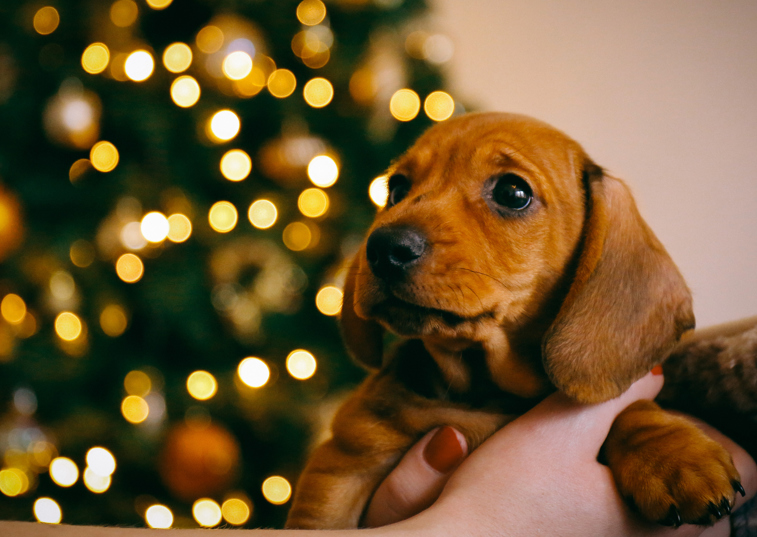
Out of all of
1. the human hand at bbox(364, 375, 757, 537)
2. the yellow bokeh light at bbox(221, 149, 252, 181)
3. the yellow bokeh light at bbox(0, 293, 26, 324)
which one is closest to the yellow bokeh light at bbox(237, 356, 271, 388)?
the yellow bokeh light at bbox(221, 149, 252, 181)

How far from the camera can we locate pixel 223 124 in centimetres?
248

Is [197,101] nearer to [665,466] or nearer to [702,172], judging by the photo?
[665,466]

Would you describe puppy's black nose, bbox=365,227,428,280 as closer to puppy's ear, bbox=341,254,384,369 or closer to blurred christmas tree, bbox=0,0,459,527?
puppy's ear, bbox=341,254,384,369

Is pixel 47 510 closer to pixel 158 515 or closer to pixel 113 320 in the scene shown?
pixel 158 515

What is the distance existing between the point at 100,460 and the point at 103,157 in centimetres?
153

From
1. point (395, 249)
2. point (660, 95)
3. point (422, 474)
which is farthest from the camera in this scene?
point (660, 95)

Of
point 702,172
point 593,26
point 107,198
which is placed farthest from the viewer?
point 593,26

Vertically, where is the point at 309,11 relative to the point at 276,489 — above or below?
above

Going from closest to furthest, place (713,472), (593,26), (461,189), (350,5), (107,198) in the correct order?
(713,472) < (461,189) < (107,198) < (350,5) < (593,26)

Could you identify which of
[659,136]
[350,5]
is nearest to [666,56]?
[659,136]

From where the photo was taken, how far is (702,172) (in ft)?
9.56

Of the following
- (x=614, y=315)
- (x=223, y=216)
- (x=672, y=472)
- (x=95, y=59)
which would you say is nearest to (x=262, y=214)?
(x=223, y=216)

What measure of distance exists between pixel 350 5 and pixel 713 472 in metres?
2.50

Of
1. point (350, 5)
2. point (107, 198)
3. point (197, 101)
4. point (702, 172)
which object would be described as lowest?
point (107, 198)
